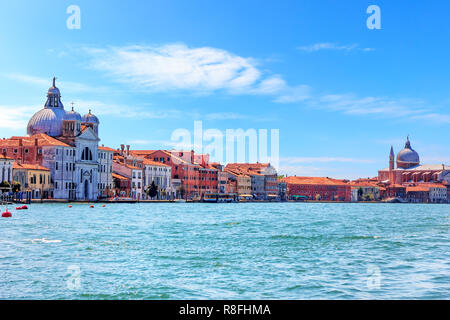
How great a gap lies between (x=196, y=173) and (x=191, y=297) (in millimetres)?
105942

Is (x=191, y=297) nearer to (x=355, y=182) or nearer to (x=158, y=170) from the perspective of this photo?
(x=158, y=170)

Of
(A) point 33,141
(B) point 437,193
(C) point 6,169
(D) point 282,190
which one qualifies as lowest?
(B) point 437,193

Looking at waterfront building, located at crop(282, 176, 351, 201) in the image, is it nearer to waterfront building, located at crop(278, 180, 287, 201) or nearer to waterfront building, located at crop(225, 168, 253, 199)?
waterfront building, located at crop(278, 180, 287, 201)

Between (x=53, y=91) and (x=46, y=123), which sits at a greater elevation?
(x=53, y=91)

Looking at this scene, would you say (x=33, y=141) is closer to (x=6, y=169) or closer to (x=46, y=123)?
(x=46, y=123)

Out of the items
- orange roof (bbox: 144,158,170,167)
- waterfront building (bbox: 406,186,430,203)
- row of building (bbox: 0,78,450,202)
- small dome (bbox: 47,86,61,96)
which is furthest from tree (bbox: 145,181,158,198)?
waterfront building (bbox: 406,186,430,203)

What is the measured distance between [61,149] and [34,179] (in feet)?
24.0

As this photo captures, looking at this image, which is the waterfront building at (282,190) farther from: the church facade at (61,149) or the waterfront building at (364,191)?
the church facade at (61,149)

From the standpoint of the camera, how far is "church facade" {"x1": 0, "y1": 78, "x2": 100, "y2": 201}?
80438 millimetres

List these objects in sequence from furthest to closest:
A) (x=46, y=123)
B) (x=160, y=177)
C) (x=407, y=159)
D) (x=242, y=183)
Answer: (x=407, y=159), (x=242, y=183), (x=160, y=177), (x=46, y=123)

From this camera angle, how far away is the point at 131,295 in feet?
39.3

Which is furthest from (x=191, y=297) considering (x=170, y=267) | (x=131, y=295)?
(x=170, y=267)

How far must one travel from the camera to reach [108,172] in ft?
306

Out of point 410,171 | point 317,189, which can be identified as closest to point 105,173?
point 317,189
